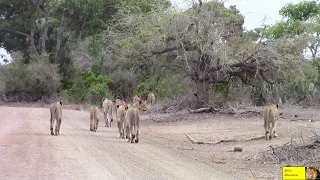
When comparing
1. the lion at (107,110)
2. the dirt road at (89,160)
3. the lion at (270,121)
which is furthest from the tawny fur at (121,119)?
the lion at (270,121)

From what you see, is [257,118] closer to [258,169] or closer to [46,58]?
[258,169]

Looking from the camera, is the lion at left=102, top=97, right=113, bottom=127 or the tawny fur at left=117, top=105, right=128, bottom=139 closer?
the tawny fur at left=117, top=105, right=128, bottom=139

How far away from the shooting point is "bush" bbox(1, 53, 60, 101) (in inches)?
1965

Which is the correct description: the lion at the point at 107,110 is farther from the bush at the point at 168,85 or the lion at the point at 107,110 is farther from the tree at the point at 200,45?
the bush at the point at 168,85

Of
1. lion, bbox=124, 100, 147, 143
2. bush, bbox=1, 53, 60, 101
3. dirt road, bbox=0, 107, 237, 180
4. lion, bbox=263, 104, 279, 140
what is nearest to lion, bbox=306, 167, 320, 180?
dirt road, bbox=0, 107, 237, 180

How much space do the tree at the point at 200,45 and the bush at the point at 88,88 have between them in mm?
12410

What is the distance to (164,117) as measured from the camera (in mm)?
30812

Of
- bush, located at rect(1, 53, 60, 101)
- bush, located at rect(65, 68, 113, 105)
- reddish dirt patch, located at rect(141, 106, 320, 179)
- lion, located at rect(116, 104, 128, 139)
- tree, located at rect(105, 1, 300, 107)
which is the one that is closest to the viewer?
reddish dirt patch, located at rect(141, 106, 320, 179)

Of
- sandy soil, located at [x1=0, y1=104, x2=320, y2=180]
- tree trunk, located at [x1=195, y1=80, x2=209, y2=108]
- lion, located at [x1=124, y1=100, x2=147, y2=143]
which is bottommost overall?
sandy soil, located at [x1=0, y1=104, x2=320, y2=180]

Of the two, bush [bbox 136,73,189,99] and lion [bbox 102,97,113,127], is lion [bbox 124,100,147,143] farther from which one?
bush [bbox 136,73,189,99]

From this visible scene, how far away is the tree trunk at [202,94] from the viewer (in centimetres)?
3149

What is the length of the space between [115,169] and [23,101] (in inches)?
1628

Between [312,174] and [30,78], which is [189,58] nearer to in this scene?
[30,78]

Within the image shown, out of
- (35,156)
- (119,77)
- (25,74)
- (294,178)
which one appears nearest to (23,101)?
(25,74)
